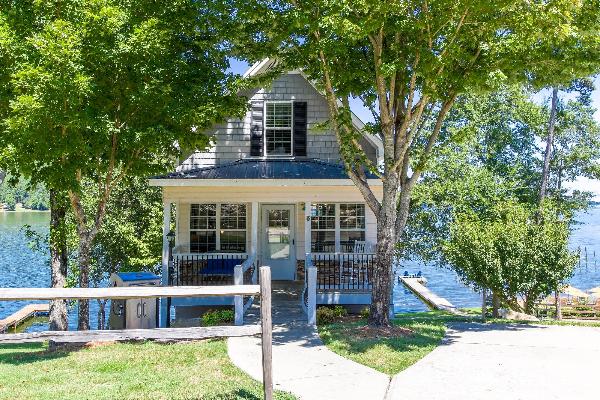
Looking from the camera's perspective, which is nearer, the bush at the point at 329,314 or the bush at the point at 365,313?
the bush at the point at 329,314

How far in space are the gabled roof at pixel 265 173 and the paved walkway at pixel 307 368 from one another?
12.2ft

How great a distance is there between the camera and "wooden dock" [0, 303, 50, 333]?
77.7 ft

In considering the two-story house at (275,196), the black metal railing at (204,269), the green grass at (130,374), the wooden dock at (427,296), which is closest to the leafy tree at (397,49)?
the two-story house at (275,196)

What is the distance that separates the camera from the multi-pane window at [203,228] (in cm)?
1543

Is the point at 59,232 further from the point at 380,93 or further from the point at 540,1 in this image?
the point at 540,1

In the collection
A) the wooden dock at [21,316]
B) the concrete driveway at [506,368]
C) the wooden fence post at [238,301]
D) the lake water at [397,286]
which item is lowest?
the wooden dock at [21,316]

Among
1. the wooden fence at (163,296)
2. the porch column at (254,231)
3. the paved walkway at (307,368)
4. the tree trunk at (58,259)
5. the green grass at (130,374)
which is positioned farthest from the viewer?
the porch column at (254,231)

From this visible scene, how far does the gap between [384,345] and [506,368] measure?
83.1 inches

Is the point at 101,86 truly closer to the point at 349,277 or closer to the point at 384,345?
the point at 349,277

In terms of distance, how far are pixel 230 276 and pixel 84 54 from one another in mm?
6671

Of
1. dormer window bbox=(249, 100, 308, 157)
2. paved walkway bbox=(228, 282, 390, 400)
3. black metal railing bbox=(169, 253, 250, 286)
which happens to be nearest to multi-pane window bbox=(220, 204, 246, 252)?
black metal railing bbox=(169, 253, 250, 286)

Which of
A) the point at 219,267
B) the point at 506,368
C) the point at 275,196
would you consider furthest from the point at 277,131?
the point at 506,368

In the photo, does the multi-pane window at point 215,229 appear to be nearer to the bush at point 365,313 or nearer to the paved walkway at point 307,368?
the bush at point 365,313

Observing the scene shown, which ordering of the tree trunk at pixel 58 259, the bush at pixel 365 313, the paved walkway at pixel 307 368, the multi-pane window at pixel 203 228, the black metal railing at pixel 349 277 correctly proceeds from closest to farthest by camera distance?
1. the paved walkway at pixel 307 368
2. the tree trunk at pixel 58 259
3. the bush at pixel 365 313
4. the black metal railing at pixel 349 277
5. the multi-pane window at pixel 203 228
